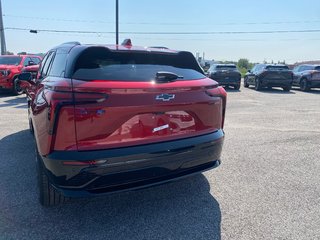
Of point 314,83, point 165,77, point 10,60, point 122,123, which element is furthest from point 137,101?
point 314,83

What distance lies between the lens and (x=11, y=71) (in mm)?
12453

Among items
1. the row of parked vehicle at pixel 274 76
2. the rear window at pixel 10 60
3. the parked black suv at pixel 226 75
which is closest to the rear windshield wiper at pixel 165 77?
the rear window at pixel 10 60

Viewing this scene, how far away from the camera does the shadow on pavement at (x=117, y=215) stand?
105 inches

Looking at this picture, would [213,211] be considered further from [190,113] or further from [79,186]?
[79,186]

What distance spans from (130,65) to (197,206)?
166 centimetres

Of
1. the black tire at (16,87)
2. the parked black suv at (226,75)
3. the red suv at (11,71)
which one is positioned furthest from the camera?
the parked black suv at (226,75)

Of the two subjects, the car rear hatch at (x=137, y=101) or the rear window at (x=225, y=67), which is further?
the rear window at (x=225, y=67)

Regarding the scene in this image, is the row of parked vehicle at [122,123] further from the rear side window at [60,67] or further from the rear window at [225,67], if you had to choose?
the rear window at [225,67]

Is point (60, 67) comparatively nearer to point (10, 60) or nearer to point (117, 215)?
point (117, 215)

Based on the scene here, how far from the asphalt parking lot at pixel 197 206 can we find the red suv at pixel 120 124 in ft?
1.13

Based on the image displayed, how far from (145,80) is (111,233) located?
143cm

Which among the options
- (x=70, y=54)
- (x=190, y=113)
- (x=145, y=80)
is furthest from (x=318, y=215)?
(x=70, y=54)

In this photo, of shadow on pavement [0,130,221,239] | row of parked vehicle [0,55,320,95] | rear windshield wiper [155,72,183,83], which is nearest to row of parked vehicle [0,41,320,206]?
rear windshield wiper [155,72,183,83]

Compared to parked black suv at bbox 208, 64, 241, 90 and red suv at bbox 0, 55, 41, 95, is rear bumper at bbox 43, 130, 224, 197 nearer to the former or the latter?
red suv at bbox 0, 55, 41, 95
